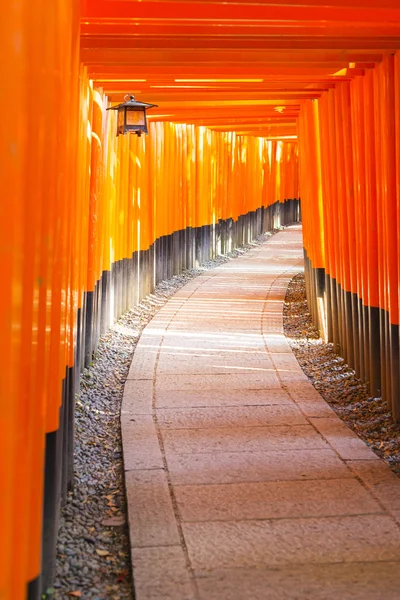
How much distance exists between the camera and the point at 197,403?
7.71m

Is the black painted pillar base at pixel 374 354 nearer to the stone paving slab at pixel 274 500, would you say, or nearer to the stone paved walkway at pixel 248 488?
the stone paved walkway at pixel 248 488

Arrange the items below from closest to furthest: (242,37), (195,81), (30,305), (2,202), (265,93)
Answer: (2,202) < (30,305) < (242,37) < (195,81) < (265,93)

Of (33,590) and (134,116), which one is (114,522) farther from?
(134,116)

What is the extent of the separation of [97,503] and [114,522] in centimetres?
35

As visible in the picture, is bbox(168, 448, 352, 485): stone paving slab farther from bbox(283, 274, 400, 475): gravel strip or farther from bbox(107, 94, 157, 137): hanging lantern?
bbox(107, 94, 157, 137): hanging lantern

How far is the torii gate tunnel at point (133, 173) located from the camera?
2709 mm

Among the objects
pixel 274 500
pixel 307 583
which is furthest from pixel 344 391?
pixel 307 583

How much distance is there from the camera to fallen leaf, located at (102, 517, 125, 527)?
5098mm

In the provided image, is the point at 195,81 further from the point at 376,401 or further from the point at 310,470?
the point at 310,470

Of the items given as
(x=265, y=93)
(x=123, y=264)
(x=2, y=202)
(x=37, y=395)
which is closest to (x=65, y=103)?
(x=37, y=395)

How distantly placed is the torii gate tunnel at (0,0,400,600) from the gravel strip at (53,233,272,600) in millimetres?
197

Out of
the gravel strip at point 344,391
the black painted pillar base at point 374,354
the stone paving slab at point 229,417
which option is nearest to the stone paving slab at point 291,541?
the gravel strip at point 344,391

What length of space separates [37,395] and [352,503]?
97.3 inches

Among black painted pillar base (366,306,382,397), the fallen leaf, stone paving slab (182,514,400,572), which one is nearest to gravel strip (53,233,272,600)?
the fallen leaf
